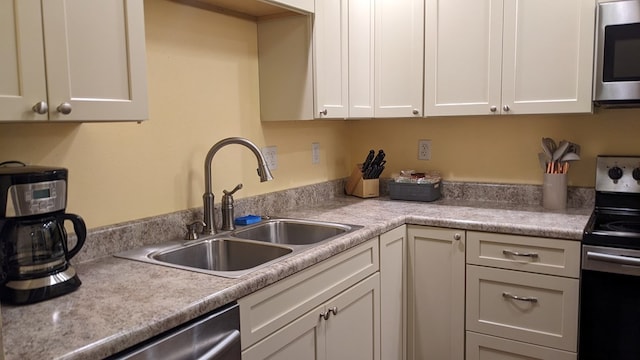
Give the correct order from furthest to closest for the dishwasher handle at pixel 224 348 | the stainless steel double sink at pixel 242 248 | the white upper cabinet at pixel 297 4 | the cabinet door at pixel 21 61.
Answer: the white upper cabinet at pixel 297 4 → the stainless steel double sink at pixel 242 248 → the dishwasher handle at pixel 224 348 → the cabinet door at pixel 21 61

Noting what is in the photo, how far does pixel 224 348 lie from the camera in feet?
4.26

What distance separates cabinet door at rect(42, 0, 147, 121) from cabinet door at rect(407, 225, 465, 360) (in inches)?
56.5

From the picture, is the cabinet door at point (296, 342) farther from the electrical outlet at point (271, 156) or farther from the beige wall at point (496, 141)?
the beige wall at point (496, 141)

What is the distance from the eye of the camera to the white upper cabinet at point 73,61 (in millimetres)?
1147

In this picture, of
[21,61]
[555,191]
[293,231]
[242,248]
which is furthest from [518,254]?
[21,61]

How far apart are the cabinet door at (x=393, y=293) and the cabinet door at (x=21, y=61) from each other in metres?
1.43

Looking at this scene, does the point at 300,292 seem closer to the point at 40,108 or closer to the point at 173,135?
the point at 173,135

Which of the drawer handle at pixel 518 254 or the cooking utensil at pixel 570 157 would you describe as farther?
the cooking utensil at pixel 570 157

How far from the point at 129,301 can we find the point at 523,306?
1.62 meters

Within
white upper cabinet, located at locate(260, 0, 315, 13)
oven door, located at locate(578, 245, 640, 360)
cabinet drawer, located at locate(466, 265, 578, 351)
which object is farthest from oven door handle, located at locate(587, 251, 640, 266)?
white upper cabinet, located at locate(260, 0, 315, 13)

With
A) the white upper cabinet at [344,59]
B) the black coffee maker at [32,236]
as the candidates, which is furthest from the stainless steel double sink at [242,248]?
the white upper cabinet at [344,59]

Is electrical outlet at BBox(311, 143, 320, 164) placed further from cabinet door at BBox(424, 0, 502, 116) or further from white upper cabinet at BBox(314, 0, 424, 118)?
cabinet door at BBox(424, 0, 502, 116)

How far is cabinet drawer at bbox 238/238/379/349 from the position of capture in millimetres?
1426

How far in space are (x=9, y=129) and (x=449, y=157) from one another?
2.17m
